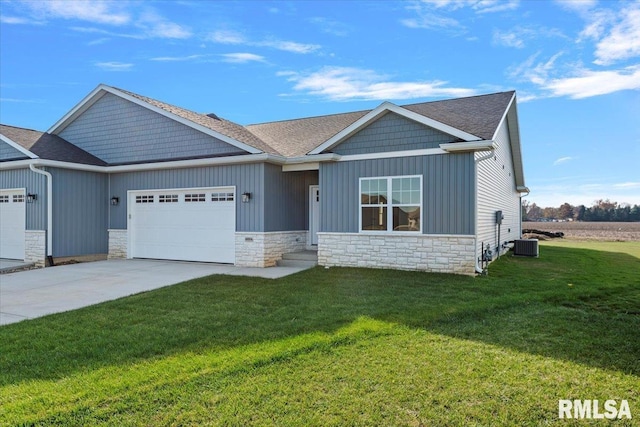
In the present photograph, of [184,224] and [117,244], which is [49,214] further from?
[184,224]

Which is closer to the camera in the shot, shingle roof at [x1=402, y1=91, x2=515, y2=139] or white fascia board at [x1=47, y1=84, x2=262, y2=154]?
shingle roof at [x1=402, y1=91, x2=515, y2=139]

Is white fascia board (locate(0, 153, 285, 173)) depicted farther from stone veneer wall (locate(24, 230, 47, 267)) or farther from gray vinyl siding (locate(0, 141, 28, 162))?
stone veneer wall (locate(24, 230, 47, 267))

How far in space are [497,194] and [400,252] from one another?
5213 mm

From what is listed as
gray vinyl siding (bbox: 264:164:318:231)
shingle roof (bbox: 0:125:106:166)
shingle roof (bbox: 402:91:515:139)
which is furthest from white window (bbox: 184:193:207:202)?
shingle roof (bbox: 402:91:515:139)

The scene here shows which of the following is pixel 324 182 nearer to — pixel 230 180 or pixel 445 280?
pixel 230 180

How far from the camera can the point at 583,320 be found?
222 inches

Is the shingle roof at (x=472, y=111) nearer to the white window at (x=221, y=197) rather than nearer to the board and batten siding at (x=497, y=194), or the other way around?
the board and batten siding at (x=497, y=194)

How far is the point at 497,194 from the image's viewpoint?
13.1 m

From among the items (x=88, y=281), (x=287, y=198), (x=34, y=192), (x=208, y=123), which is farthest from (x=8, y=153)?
(x=287, y=198)

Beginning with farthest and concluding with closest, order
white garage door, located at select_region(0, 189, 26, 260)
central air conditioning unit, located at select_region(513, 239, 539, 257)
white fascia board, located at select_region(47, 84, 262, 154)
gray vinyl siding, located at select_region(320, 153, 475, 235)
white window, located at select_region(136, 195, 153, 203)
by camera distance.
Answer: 1. central air conditioning unit, located at select_region(513, 239, 539, 257)
2. white window, located at select_region(136, 195, 153, 203)
3. white garage door, located at select_region(0, 189, 26, 260)
4. white fascia board, located at select_region(47, 84, 262, 154)
5. gray vinyl siding, located at select_region(320, 153, 475, 235)

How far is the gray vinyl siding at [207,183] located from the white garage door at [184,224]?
232 millimetres

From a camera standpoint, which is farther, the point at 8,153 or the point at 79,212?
the point at 8,153

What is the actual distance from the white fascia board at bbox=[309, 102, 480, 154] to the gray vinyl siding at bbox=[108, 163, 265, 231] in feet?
6.85

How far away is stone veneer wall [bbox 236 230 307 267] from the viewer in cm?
1125
